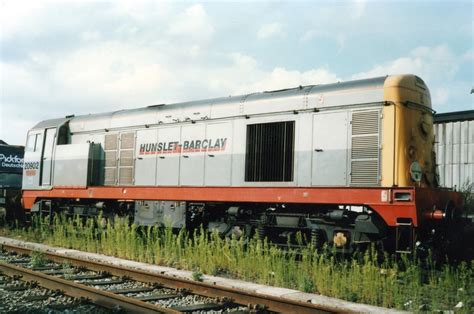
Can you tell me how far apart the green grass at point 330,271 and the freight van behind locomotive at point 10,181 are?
6.80 meters

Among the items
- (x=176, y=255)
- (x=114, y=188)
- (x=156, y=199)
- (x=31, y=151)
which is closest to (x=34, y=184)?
(x=31, y=151)

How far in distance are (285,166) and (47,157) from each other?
27.1 ft

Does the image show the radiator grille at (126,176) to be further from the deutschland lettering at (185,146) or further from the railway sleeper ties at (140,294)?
the railway sleeper ties at (140,294)

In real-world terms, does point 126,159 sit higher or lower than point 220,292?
higher

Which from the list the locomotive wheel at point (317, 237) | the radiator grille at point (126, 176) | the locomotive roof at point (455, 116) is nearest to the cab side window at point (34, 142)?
the radiator grille at point (126, 176)

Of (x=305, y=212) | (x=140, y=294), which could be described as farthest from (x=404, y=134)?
(x=140, y=294)

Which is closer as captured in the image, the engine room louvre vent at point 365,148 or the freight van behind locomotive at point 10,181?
the engine room louvre vent at point 365,148

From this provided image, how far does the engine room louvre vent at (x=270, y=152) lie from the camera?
987cm

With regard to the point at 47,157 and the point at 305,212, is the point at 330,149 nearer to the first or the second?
the point at 305,212

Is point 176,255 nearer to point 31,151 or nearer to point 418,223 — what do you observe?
point 418,223

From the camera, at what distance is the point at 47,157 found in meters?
14.7

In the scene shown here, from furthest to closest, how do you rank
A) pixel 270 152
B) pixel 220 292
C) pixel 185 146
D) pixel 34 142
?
pixel 34 142, pixel 185 146, pixel 270 152, pixel 220 292

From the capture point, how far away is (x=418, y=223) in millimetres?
8078

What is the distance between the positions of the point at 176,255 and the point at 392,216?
4.31 m
